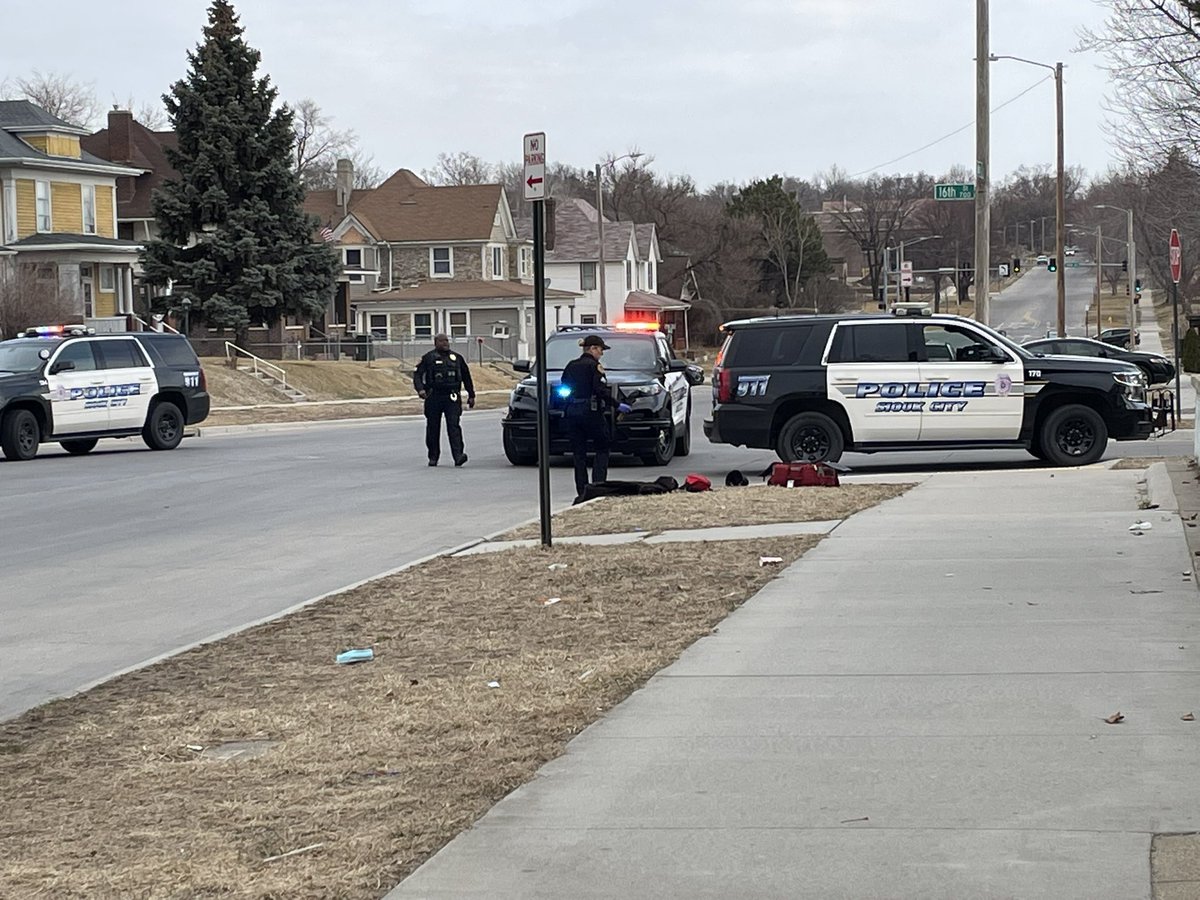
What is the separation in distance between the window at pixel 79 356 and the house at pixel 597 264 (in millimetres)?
59042

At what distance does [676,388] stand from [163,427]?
981cm

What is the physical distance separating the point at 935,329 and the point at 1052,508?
5.91 metres

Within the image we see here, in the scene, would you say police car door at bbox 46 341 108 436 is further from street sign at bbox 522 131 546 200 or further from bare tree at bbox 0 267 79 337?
street sign at bbox 522 131 546 200

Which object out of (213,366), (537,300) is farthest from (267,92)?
(537,300)

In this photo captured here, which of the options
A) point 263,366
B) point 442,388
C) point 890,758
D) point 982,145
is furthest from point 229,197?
point 890,758

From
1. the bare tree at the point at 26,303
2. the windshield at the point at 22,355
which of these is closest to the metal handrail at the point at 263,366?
the bare tree at the point at 26,303

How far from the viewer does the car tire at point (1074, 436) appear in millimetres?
19141

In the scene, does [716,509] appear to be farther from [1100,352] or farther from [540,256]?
[1100,352]

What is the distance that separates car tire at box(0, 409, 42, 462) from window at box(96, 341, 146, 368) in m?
1.67

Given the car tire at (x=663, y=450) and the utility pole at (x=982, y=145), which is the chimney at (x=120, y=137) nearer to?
the utility pole at (x=982, y=145)

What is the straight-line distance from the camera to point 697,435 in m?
29.0

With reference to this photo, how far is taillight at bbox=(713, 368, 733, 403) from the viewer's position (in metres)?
19.7

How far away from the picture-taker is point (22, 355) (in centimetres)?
2559

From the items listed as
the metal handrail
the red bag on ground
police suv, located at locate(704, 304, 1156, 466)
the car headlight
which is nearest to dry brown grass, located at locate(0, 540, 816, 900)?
the red bag on ground
